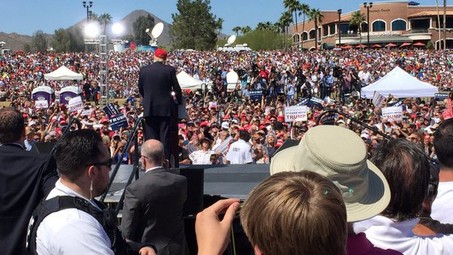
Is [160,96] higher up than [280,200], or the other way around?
[160,96]

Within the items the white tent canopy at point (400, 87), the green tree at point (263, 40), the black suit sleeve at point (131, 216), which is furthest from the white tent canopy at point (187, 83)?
the green tree at point (263, 40)

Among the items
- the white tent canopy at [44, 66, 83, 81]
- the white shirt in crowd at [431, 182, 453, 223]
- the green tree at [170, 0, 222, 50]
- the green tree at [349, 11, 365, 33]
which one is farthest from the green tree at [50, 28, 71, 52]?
the white shirt in crowd at [431, 182, 453, 223]

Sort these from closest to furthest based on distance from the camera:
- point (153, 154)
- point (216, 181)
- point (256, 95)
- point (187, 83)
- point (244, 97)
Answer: point (153, 154), point (216, 181), point (256, 95), point (187, 83), point (244, 97)

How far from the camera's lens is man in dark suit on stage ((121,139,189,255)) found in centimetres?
439

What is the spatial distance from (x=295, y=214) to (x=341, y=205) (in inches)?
5.7

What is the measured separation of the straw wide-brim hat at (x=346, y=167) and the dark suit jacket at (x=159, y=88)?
4871 millimetres

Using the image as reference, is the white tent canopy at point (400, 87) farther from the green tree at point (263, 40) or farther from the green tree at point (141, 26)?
the green tree at point (141, 26)

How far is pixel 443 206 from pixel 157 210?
220 cm

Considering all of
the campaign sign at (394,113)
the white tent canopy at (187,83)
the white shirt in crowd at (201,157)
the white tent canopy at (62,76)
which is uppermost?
the white tent canopy at (62,76)

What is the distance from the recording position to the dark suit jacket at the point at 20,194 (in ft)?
11.2

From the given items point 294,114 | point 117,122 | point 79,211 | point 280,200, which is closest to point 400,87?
point 294,114

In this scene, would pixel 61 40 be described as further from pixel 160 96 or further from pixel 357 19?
pixel 160 96

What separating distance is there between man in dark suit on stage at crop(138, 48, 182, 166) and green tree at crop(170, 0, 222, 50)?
91.2 meters

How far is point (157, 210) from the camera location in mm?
4449
